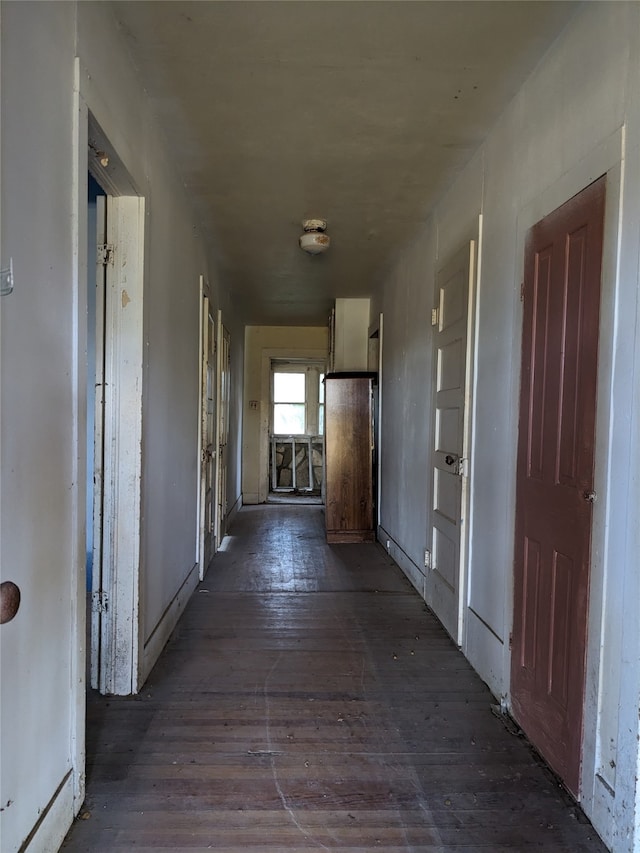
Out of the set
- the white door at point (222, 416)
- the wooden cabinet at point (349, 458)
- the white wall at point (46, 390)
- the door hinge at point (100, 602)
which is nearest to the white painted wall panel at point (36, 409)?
the white wall at point (46, 390)

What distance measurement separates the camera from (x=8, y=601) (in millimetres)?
1036

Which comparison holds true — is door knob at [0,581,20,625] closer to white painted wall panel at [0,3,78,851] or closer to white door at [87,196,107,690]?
white painted wall panel at [0,3,78,851]

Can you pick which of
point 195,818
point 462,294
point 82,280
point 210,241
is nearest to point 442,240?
point 462,294

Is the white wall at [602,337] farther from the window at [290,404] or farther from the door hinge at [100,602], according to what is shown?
the window at [290,404]

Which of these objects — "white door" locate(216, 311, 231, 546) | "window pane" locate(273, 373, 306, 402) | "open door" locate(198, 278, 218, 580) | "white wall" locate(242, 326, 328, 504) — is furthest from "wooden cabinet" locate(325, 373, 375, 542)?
"window pane" locate(273, 373, 306, 402)

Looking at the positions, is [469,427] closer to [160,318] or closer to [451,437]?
[451,437]

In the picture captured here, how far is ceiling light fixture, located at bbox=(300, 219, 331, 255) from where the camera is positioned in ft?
11.8

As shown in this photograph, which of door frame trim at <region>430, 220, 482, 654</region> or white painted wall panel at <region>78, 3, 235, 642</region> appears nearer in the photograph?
white painted wall panel at <region>78, 3, 235, 642</region>

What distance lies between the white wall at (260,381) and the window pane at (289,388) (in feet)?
2.74

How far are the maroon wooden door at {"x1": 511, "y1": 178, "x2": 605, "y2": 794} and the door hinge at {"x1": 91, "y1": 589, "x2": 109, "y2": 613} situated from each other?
1683 mm

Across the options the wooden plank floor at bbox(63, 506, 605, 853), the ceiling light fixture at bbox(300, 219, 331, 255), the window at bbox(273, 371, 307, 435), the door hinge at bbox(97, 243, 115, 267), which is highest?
the ceiling light fixture at bbox(300, 219, 331, 255)

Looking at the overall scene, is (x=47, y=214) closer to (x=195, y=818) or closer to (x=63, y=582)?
(x=63, y=582)

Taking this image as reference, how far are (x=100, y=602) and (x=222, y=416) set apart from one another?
9.16 feet

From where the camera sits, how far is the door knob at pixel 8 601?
102 cm
